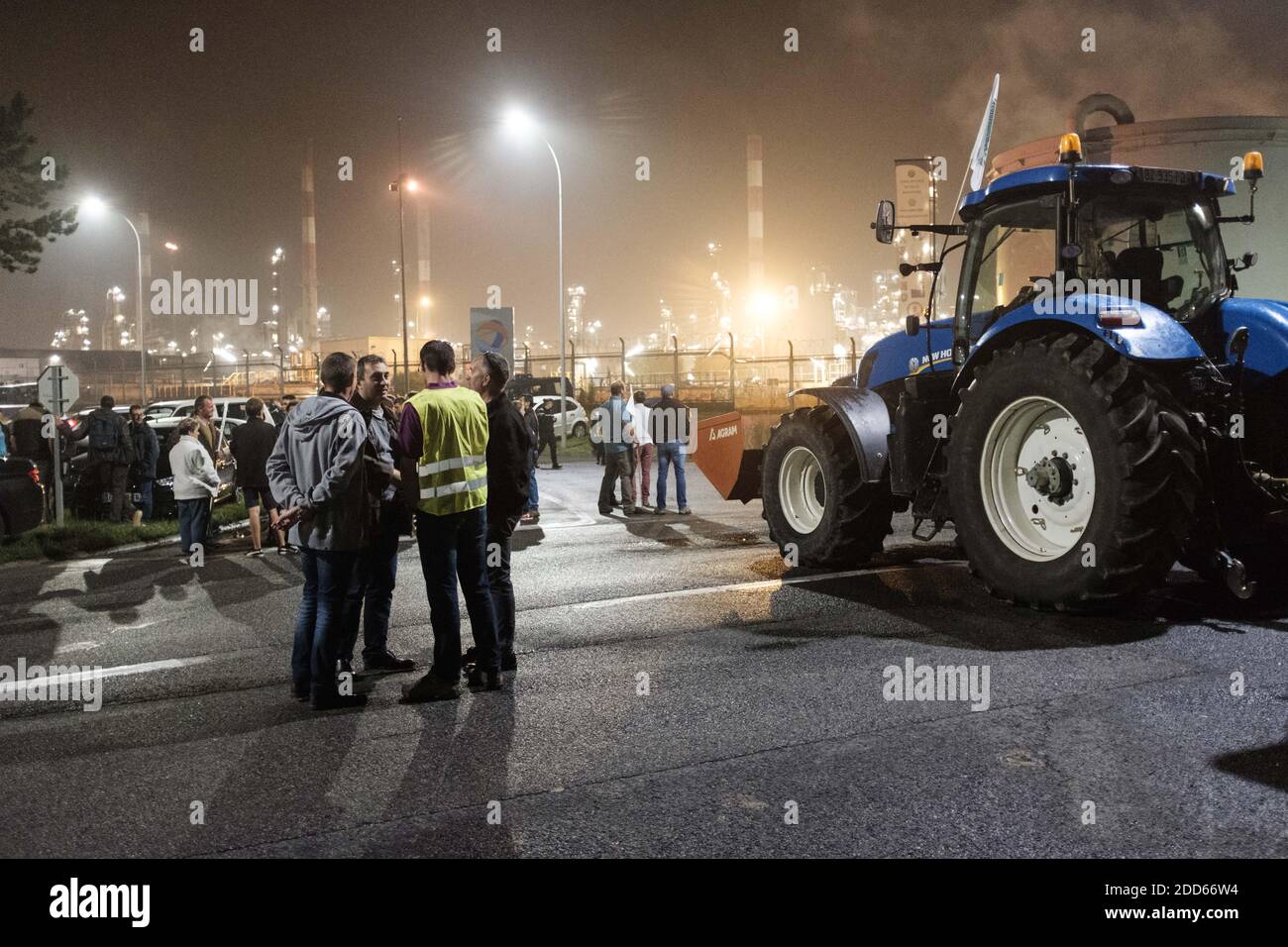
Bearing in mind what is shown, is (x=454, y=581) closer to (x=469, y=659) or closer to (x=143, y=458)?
(x=469, y=659)

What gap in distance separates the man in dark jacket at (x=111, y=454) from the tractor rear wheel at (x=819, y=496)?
10.5 metres

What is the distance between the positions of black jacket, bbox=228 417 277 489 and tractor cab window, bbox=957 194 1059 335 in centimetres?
800

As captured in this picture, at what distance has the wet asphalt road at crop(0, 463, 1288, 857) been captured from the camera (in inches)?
157

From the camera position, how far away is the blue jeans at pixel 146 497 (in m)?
16.1

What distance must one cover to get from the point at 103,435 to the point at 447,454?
1181 cm

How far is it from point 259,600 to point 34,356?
7941 cm

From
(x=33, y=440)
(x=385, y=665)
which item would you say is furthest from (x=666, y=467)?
(x=33, y=440)

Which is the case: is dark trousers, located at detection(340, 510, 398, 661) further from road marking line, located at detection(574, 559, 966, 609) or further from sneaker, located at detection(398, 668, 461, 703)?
road marking line, located at detection(574, 559, 966, 609)

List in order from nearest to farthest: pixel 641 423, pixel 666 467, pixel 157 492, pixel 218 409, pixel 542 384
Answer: pixel 666 467 → pixel 641 423 → pixel 157 492 → pixel 218 409 → pixel 542 384

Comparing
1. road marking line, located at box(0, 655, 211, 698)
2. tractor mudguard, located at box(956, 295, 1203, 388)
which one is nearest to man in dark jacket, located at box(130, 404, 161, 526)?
road marking line, located at box(0, 655, 211, 698)

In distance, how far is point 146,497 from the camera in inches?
635

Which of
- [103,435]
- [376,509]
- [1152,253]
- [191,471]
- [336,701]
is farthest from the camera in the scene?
[103,435]

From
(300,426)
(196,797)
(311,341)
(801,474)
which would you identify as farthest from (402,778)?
(311,341)
